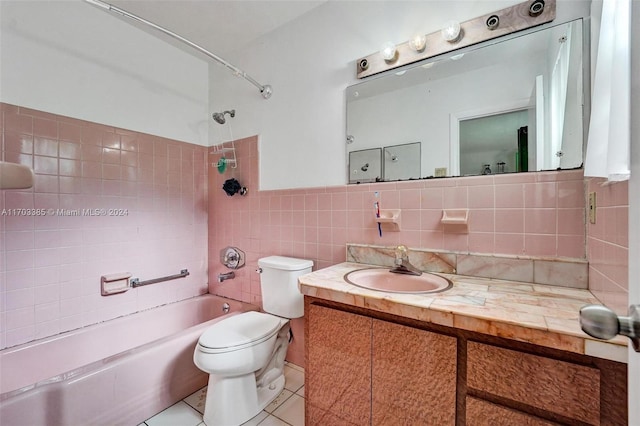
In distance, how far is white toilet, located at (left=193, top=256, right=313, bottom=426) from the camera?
129cm

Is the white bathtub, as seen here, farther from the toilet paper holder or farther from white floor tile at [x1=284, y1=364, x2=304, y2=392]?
white floor tile at [x1=284, y1=364, x2=304, y2=392]

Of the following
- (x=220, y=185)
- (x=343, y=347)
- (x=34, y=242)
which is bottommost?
(x=343, y=347)

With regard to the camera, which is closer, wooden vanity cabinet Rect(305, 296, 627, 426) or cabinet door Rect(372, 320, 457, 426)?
wooden vanity cabinet Rect(305, 296, 627, 426)

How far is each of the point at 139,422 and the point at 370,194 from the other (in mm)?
1708

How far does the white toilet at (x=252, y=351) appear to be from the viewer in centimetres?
129

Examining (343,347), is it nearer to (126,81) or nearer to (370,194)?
(370,194)

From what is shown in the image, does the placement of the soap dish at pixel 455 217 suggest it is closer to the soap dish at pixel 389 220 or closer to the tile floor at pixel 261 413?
the soap dish at pixel 389 220

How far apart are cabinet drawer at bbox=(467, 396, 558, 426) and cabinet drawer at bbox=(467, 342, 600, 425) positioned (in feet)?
0.11

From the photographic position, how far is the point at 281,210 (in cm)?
188

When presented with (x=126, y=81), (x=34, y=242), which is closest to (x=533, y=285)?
(x=34, y=242)

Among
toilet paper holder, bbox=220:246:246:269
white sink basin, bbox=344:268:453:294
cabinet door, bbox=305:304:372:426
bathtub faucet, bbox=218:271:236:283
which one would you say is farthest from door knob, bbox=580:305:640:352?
bathtub faucet, bbox=218:271:236:283

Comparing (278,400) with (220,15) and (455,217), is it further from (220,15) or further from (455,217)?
(220,15)

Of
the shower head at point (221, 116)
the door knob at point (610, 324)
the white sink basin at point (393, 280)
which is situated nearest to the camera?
the door knob at point (610, 324)

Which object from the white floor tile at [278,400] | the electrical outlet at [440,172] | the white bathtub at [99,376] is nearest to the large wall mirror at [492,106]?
the electrical outlet at [440,172]
